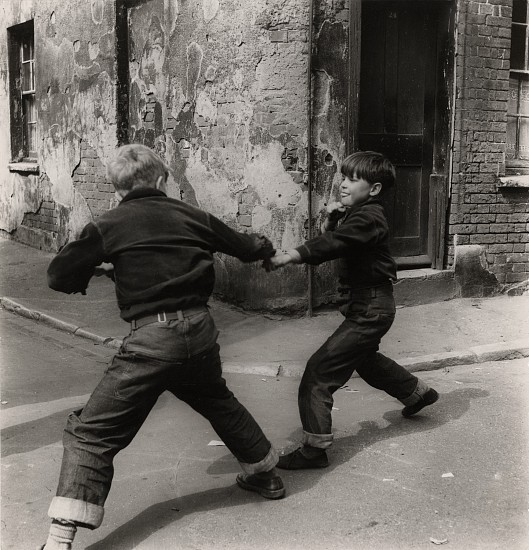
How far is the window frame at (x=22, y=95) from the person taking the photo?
12.4 meters

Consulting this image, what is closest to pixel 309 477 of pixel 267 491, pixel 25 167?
pixel 267 491

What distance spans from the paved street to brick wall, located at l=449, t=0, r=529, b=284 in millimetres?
2944

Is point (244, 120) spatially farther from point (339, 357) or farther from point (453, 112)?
point (339, 357)

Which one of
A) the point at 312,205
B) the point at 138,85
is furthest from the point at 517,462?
the point at 138,85

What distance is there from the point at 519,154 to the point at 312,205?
9.11 feet

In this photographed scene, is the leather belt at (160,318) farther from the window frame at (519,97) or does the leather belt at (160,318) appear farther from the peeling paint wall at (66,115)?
the peeling paint wall at (66,115)

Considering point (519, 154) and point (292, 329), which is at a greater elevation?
point (519, 154)

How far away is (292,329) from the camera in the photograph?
717cm

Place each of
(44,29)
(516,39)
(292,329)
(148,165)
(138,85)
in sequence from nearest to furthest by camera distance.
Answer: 1. (148,165)
2. (292,329)
3. (516,39)
4. (138,85)
5. (44,29)

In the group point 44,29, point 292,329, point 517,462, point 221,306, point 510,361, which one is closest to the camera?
point 517,462

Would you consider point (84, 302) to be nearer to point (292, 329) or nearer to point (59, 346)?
point (59, 346)

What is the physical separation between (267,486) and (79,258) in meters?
1.39

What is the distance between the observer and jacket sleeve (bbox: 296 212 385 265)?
3906 millimetres

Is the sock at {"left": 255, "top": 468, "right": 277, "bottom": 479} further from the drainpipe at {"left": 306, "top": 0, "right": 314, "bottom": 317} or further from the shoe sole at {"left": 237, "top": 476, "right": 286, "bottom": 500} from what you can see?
the drainpipe at {"left": 306, "top": 0, "right": 314, "bottom": 317}
